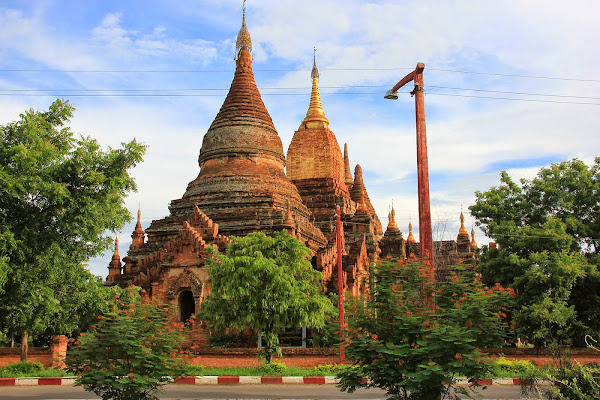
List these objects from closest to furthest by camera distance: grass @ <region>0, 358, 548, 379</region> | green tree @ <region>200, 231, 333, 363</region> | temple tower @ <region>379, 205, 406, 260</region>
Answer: grass @ <region>0, 358, 548, 379</region> → green tree @ <region>200, 231, 333, 363</region> → temple tower @ <region>379, 205, 406, 260</region>

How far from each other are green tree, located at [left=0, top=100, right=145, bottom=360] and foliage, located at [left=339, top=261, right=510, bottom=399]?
26.2 ft

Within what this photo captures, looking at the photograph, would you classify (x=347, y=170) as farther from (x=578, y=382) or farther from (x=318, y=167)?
(x=578, y=382)

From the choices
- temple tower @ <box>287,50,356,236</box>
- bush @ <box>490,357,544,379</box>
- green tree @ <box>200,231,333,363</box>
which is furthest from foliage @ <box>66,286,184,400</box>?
temple tower @ <box>287,50,356,236</box>

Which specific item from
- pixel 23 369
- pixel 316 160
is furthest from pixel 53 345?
pixel 316 160

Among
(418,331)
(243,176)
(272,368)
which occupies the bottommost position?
(272,368)

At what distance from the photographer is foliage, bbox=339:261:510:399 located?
33.7 ft

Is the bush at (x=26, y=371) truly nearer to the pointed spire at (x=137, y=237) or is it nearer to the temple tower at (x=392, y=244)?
the pointed spire at (x=137, y=237)

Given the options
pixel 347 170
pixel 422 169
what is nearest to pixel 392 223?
pixel 347 170

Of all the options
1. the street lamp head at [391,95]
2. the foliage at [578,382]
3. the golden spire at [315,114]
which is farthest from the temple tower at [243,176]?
the foliage at [578,382]

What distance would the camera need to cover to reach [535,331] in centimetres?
2119

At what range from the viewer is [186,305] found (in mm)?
28766

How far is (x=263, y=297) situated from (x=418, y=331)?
1088cm

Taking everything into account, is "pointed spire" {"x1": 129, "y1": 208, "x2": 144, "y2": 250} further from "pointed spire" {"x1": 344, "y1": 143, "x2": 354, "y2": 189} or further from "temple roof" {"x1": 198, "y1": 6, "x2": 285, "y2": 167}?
"pointed spire" {"x1": 344, "y1": 143, "x2": 354, "y2": 189}

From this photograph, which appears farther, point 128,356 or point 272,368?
point 272,368
